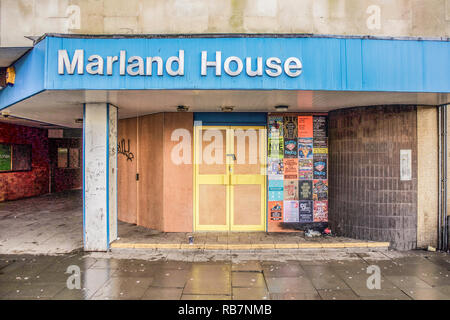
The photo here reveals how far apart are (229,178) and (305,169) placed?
6.76 ft

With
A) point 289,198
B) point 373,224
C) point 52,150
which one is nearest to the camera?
point 373,224

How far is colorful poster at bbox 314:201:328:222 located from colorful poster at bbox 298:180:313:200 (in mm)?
274

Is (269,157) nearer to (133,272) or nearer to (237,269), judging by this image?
(237,269)

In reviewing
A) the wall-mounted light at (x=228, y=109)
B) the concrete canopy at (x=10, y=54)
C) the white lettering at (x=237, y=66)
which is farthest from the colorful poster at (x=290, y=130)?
the concrete canopy at (x=10, y=54)

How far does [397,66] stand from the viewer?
16.5 ft

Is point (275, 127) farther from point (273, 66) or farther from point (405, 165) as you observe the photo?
point (405, 165)

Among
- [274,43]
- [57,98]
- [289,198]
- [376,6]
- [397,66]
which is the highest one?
[376,6]

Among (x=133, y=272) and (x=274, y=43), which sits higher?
(x=274, y=43)

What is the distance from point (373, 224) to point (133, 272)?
17.6 ft

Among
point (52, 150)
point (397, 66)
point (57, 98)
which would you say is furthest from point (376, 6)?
point (52, 150)

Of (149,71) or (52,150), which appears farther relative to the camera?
(52,150)

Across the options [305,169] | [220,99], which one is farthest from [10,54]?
[305,169]

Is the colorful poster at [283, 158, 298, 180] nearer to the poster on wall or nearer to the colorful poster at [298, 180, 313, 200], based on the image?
the colorful poster at [298, 180, 313, 200]

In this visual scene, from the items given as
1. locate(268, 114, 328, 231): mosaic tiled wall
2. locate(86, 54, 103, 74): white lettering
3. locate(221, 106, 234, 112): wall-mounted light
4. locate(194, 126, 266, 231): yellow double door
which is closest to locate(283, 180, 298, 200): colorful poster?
locate(268, 114, 328, 231): mosaic tiled wall
